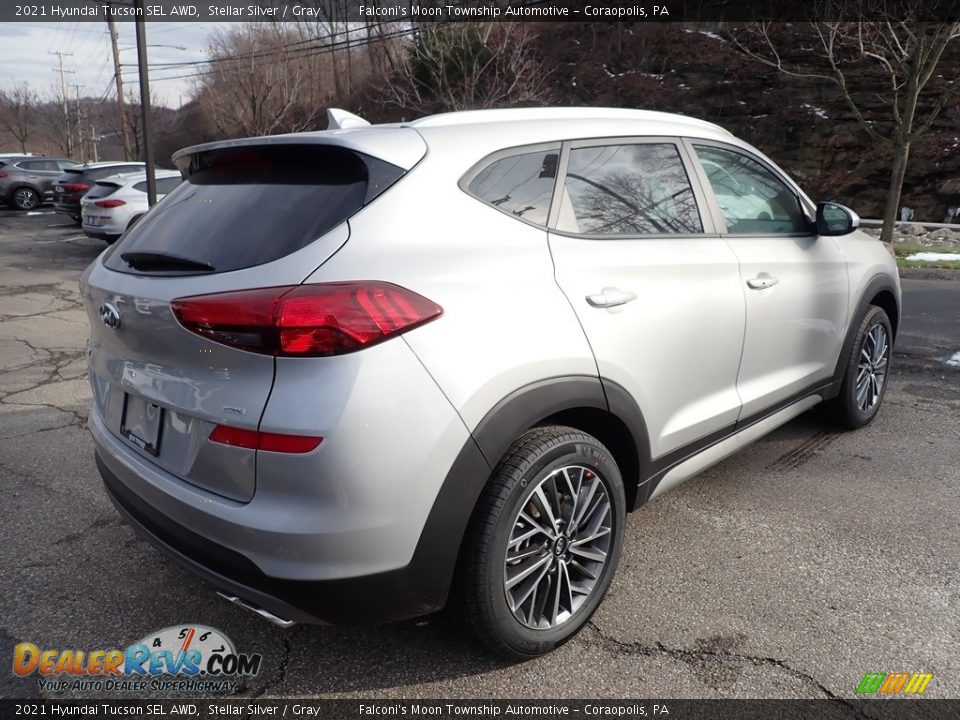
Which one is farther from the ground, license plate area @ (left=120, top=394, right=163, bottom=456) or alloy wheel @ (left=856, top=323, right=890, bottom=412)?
license plate area @ (left=120, top=394, right=163, bottom=456)

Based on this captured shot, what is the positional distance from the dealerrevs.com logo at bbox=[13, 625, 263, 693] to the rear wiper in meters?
1.26

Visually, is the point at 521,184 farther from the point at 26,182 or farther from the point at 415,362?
the point at 26,182

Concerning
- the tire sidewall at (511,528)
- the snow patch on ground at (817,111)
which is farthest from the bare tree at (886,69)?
the tire sidewall at (511,528)

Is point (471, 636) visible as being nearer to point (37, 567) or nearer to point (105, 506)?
point (37, 567)

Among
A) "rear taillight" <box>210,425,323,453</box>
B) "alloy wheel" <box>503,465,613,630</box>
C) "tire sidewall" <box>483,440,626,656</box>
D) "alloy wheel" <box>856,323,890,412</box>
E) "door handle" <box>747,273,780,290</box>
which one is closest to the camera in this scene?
"rear taillight" <box>210,425,323,453</box>

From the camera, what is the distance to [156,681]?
2324 millimetres

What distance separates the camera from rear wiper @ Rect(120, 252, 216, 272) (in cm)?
210

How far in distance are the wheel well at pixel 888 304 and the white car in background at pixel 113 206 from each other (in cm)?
1193

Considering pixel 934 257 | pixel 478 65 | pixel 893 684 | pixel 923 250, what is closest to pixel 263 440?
pixel 893 684

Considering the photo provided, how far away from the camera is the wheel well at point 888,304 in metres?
4.33

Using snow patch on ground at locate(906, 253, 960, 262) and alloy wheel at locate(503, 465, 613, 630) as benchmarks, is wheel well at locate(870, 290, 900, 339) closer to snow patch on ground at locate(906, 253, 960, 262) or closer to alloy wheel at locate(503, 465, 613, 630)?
alloy wheel at locate(503, 465, 613, 630)

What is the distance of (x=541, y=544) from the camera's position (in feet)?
7.62

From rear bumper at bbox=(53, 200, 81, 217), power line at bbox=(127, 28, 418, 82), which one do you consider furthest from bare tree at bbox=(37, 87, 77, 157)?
rear bumper at bbox=(53, 200, 81, 217)

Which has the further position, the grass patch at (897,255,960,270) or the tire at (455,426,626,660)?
the grass patch at (897,255,960,270)
